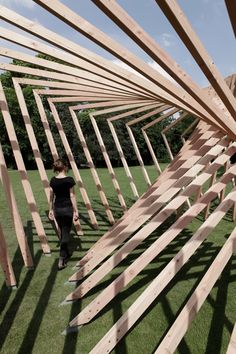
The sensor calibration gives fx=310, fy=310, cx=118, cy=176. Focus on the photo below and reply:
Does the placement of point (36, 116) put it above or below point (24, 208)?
above

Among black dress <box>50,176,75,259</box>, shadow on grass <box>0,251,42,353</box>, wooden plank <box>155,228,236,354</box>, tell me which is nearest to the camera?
wooden plank <box>155,228,236,354</box>

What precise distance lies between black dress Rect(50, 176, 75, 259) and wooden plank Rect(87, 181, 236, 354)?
249cm

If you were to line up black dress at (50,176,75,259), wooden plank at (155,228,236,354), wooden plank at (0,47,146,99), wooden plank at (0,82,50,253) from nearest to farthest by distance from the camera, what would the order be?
wooden plank at (155,228,236,354), wooden plank at (0,47,146,99), black dress at (50,176,75,259), wooden plank at (0,82,50,253)

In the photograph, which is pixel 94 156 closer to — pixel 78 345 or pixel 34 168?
pixel 34 168

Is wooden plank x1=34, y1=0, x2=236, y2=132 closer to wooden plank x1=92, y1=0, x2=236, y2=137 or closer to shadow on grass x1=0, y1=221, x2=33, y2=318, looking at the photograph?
wooden plank x1=92, y1=0, x2=236, y2=137

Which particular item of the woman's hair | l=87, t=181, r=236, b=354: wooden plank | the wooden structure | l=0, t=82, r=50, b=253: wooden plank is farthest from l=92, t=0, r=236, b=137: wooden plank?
l=0, t=82, r=50, b=253: wooden plank

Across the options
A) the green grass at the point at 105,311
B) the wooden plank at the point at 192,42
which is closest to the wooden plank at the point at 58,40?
the wooden plank at the point at 192,42

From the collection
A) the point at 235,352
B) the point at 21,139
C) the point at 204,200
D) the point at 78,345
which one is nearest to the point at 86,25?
the point at 204,200

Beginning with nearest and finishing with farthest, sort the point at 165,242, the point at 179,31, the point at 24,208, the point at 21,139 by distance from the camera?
the point at 179,31, the point at 165,242, the point at 24,208, the point at 21,139

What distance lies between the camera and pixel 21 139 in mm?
31656

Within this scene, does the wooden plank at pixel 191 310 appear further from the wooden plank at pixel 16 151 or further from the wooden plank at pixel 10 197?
the wooden plank at pixel 16 151

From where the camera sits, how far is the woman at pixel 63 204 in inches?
216

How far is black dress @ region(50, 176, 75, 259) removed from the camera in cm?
548

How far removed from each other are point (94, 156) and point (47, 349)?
30461 millimetres
